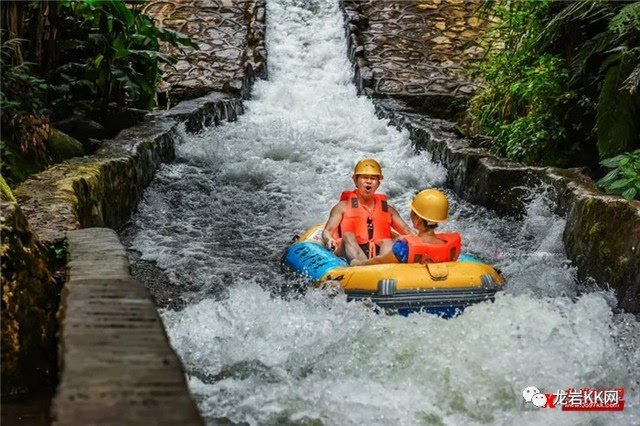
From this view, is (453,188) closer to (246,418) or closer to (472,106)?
(472,106)

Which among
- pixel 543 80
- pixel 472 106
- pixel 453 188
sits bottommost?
pixel 453 188

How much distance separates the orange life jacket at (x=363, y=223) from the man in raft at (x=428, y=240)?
791 mm

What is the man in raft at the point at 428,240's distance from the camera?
16.8ft

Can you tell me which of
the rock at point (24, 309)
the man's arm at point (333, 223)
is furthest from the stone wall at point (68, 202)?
the man's arm at point (333, 223)

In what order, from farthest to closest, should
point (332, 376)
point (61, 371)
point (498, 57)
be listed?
1. point (498, 57)
2. point (332, 376)
3. point (61, 371)

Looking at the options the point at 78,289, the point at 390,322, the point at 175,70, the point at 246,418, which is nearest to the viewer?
the point at 78,289

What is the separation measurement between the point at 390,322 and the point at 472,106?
615 cm

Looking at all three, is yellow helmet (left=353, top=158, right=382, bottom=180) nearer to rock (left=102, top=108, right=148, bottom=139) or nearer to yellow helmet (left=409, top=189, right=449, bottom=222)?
yellow helmet (left=409, top=189, right=449, bottom=222)

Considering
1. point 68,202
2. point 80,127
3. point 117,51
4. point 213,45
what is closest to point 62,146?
point 80,127

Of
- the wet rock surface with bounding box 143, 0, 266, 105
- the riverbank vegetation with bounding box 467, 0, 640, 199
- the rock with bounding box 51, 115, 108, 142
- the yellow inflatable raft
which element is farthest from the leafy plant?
the wet rock surface with bounding box 143, 0, 266, 105

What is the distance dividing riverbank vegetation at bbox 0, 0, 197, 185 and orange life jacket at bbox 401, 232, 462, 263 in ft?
9.49

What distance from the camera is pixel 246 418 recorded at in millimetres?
3627

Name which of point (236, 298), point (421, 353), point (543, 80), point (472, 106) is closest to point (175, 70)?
point (472, 106)

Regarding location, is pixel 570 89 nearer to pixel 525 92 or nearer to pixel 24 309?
pixel 525 92
